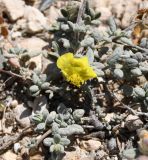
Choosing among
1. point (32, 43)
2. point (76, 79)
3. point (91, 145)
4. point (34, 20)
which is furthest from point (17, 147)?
point (34, 20)

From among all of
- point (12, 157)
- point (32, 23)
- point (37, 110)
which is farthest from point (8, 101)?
point (32, 23)

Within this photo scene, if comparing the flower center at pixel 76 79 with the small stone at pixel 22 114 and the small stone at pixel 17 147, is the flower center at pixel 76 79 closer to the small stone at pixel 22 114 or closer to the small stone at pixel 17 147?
the small stone at pixel 22 114

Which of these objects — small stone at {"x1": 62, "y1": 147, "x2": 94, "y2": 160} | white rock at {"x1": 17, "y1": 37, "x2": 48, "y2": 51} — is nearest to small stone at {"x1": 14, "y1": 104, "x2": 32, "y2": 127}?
small stone at {"x1": 62, "y1": 147, "x2": 94, "y2": 160}

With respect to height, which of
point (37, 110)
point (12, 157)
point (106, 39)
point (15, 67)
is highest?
point (106, 39)

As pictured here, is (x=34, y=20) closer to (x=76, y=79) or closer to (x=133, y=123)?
(x=76, y=79)

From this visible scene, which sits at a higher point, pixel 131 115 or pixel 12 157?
pixel 131 115

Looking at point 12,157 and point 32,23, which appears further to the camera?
point 32,23

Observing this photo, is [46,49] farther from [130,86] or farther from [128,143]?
[128,143]
